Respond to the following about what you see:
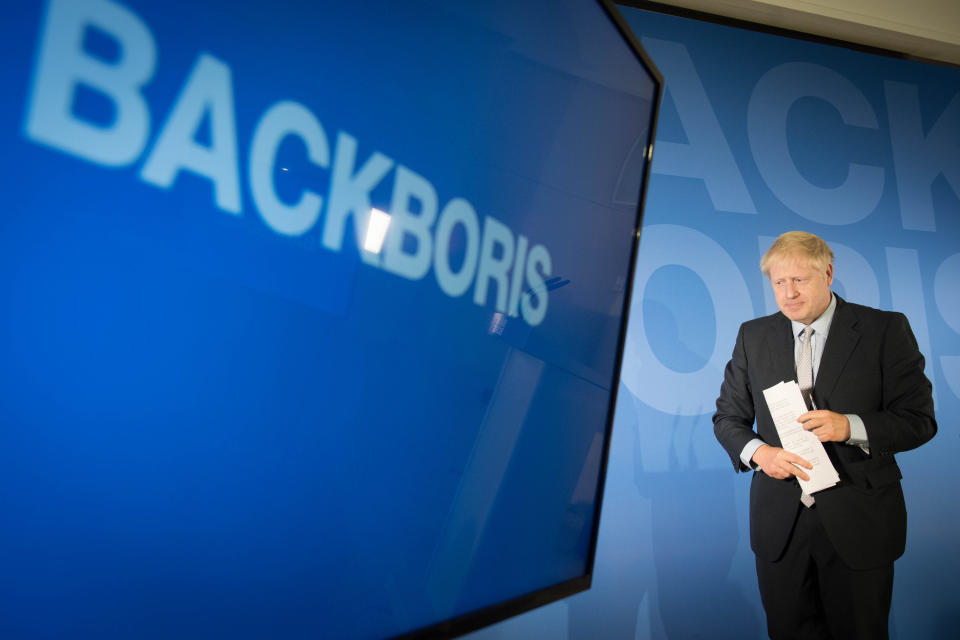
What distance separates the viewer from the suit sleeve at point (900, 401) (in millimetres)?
1724

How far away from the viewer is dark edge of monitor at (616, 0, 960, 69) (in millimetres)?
2992

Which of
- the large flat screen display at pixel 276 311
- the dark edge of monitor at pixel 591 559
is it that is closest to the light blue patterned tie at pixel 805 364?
the dark edge of monitor at pixel 591 559

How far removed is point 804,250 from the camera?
1.88 meters

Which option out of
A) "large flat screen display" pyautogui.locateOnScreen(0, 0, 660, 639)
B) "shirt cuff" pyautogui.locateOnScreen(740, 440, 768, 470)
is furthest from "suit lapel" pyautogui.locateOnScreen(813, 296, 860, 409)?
"large flat screen display" pyautogui.locateOnScreen(0, 0, 660, 639)

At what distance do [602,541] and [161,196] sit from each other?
2.55 metres

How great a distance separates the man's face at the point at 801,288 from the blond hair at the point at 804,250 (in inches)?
0.6

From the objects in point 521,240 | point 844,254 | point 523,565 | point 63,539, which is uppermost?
point 844,254

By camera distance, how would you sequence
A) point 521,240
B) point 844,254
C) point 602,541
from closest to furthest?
point 521,240, point 602,541, point 844,254

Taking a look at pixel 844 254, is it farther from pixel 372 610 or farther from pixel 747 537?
pixel 372 610

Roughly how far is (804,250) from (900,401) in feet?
1.85

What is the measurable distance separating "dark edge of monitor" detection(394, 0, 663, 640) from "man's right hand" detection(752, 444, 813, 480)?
2.90 ft

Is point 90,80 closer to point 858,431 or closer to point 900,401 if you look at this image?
point 858,431

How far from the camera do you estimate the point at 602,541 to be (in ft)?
8.56

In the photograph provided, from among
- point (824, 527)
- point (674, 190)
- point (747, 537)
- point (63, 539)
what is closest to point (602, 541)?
point (747, 537)
